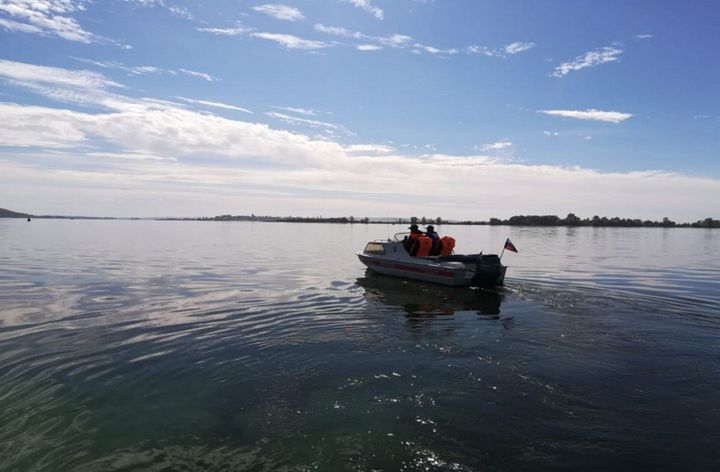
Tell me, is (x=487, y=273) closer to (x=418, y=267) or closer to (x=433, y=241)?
(x=418, y=267)

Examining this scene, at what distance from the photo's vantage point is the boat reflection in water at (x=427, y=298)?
48.5ft

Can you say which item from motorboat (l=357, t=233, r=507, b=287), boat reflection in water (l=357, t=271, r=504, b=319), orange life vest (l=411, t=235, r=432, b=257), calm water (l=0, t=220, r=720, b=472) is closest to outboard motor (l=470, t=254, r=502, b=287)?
motorboat (l=357, t=233, r=507, b=287)

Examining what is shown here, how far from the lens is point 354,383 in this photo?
7816 millimetres

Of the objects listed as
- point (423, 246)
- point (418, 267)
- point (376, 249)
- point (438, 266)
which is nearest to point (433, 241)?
point (423, 246)

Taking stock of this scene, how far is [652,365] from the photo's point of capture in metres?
8.76

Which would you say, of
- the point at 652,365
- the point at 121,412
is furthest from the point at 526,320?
the point at 121,412

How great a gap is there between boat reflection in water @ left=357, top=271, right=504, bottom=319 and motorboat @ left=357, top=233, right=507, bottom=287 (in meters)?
0.40

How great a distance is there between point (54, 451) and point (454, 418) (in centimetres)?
524

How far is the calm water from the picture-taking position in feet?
18.3

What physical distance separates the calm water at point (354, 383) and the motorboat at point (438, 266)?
Answer: 102 inches

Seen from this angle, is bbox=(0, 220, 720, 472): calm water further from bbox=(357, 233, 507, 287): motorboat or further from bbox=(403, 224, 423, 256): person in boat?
bbox=(403, 224, 423, 256): person in boat

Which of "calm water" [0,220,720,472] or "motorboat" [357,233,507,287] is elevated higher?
"motorboat" [357,233,507,287]

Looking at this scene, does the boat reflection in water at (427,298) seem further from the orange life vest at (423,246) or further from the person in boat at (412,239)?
the person in boat at (412,239)

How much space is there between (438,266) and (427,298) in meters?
2.75
